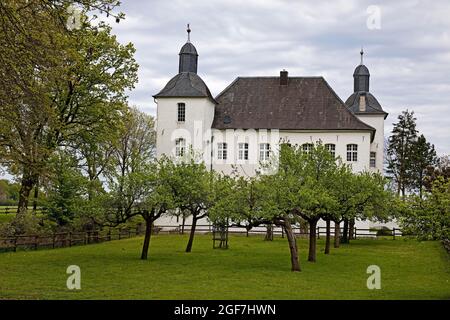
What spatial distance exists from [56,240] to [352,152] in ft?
72.4

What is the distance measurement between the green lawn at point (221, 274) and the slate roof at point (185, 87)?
48.4 feet

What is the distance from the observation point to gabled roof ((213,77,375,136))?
4316 centimetres

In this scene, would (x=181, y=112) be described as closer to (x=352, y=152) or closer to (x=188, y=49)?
(x=188, y=49)

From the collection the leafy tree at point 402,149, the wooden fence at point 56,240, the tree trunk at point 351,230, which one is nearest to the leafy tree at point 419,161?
the leafy tree at point 402,149

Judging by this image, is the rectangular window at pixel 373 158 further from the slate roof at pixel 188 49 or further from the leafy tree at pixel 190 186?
the leafy tree at pixel 190 186

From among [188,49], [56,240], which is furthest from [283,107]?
[56,240]

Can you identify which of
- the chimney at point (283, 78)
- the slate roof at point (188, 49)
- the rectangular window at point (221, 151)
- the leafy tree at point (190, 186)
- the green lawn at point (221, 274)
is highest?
the slate roof at point (188, 49)

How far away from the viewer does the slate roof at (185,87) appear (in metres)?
A: 42.1

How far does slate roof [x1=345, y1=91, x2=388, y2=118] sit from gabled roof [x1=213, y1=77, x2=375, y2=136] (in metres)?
3.10

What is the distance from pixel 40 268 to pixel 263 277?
7593 mm

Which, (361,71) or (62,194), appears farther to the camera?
(361,71)

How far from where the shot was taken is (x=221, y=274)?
19.2 metres
